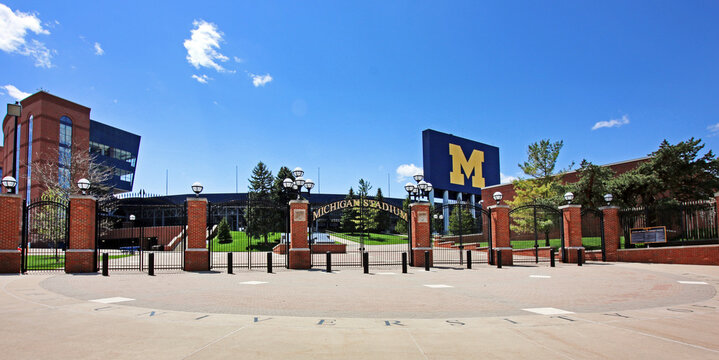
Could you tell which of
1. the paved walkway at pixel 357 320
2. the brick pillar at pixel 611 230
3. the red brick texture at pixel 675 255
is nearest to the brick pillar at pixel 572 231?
the brick pillar at pixel 611 230

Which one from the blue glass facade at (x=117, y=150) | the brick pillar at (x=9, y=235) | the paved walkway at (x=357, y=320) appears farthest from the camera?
the blue glass facade at (x=117, y=150)

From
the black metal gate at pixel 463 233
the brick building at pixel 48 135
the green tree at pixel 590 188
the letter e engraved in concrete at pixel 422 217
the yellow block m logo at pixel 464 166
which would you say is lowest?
the black metal gate at pixel 463 233

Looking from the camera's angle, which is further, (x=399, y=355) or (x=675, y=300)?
(x=675, y=300)

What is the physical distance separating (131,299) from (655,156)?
28.0 metres

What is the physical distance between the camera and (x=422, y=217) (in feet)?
67.5

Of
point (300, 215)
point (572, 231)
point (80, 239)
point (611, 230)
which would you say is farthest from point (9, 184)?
point (611, 230)

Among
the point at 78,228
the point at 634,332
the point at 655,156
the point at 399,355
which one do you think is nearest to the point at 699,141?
the point at 655,156

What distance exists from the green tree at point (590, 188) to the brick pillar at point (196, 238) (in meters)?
22.4

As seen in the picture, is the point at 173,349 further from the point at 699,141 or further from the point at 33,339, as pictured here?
the point at 699,141

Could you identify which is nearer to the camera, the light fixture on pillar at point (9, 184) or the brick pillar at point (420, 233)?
the light fixture on pillar at point (9, 184)

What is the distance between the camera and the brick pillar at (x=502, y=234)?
21.7 meters

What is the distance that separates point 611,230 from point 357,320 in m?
20.9

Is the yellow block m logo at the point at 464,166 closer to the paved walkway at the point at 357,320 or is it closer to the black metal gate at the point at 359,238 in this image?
the black metal gate at the point at 359,238

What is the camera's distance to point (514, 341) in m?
6.21
